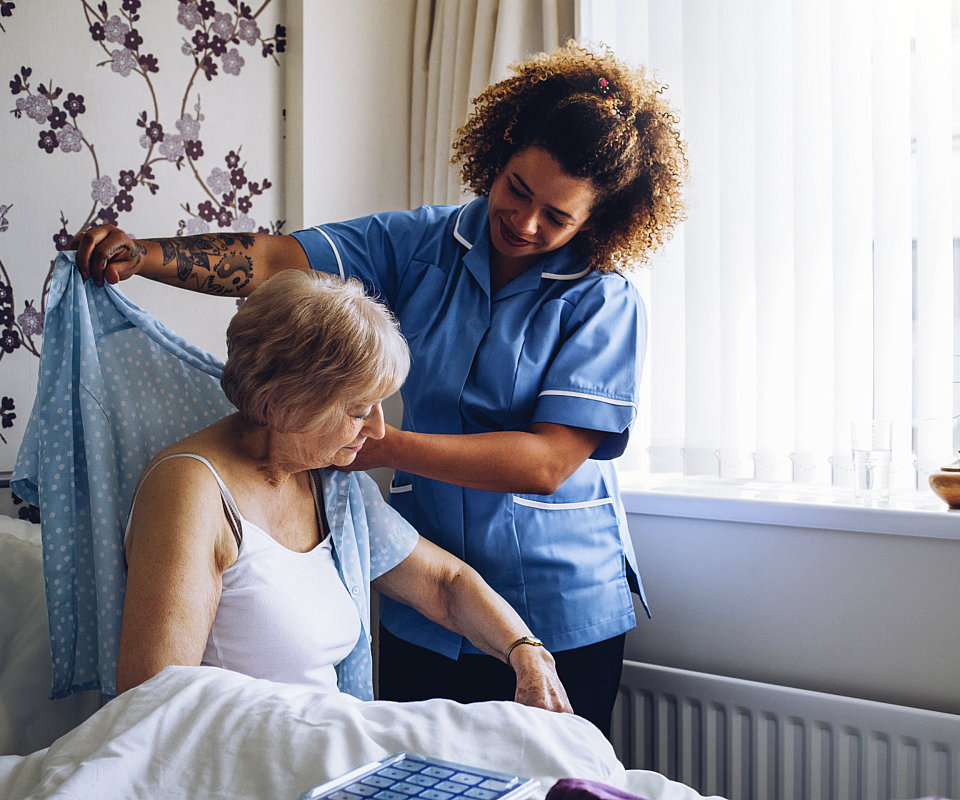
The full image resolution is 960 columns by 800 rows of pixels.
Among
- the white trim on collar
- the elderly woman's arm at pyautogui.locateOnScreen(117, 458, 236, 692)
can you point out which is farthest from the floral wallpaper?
the elderly woman's arm at pyautogui.locateOnScreen(117, 458, 236, 692)

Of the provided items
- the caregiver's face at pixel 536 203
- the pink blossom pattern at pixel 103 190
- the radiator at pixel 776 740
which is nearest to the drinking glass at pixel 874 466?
the radiator at pixel 776 740

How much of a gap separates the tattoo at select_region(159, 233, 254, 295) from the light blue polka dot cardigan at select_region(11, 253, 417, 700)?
0.11m

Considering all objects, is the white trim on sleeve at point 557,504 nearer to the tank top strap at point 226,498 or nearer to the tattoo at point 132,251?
the tank top strap at point 226,498

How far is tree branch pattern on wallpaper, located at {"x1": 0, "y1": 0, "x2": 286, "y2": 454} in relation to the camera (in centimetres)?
180

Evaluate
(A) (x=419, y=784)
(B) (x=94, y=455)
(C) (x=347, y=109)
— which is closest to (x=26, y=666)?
(B) (x=94, y=455)

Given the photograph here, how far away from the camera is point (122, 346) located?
138cm

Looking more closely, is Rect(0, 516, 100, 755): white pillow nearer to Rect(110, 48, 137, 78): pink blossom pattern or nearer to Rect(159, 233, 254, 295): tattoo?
Rect(159, 233, 254, 295): tattoo

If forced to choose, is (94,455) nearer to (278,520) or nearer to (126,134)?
(278,520)

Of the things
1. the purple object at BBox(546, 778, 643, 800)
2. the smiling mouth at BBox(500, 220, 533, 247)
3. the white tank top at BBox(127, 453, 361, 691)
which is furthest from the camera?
the smiling mouth at BBox(500, 220, 533, 247)

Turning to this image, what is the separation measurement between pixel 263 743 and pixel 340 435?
494 mm

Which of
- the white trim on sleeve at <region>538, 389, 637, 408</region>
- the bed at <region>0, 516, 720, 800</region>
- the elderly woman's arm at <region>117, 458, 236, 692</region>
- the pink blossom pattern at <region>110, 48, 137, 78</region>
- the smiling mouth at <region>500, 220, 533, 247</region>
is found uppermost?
the pink blossom pattern at <region>110, 48, 137, 78</region>

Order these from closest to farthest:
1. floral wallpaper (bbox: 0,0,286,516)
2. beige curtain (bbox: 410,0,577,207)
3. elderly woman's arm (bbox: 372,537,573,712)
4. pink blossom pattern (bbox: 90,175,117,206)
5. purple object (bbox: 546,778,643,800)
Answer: purple object (bbox: 546,778,643,800) → elderly woman's arm (bbox: 372,537,573,712) → floral wallpaper (bbox: 0,0,286,516) → pink blossom pattern (bbox: 90,175,117,206) → beige curtain (bbox: 410,0,577,207)

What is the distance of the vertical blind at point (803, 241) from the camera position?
1845 millimetres

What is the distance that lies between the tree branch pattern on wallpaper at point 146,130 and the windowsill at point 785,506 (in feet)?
3.66
